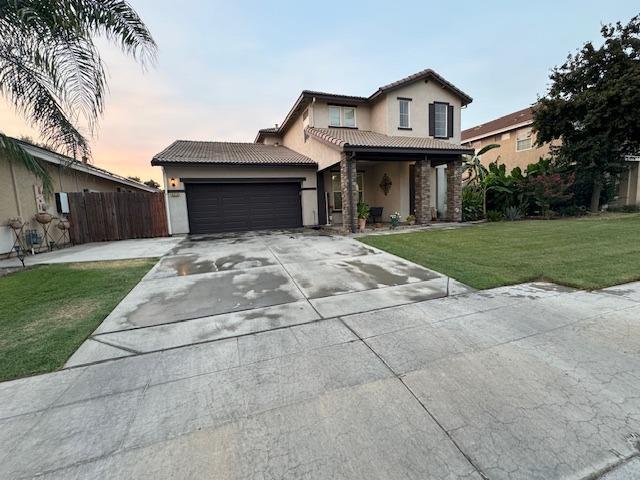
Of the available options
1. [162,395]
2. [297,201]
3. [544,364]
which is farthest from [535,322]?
[297,201]

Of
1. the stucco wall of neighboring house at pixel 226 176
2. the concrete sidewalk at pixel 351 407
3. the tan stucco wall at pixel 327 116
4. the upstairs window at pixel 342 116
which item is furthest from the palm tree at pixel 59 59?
the upstairs window at pixel 342 116

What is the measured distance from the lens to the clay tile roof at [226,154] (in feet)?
39.5

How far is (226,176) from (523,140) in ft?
63.0

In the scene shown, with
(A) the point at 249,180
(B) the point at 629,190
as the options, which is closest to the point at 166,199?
(A) the point at 249,180

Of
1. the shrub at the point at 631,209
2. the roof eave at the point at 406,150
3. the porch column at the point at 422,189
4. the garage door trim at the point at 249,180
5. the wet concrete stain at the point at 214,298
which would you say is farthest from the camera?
the shrub at the point at 631,209

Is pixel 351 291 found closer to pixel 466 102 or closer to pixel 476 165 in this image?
pixel 476 165

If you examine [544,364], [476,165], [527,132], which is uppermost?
[527,132]

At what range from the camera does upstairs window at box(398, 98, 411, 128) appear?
14.0 meters

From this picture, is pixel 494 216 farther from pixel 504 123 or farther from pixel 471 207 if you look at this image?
pixel 504 123

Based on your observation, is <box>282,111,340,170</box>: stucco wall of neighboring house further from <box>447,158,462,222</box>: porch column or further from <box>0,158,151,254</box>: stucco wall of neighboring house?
<box>0,158,151,254</box>: stucco wall of neighboring house

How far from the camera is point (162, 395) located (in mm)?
2244

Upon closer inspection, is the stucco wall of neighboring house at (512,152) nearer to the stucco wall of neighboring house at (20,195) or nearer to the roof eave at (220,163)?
the roof eave at (220,163)

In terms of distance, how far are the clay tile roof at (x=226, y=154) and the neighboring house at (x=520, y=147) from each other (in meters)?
A: 12.0

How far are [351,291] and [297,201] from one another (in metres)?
9.87
